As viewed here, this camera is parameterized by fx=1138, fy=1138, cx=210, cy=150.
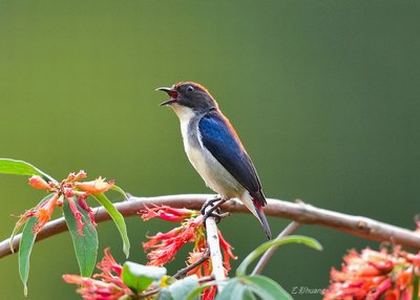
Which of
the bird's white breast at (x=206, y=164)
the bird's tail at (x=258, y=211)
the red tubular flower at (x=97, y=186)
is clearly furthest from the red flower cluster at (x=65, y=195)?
the bird's white breast at (x=206, y=164)

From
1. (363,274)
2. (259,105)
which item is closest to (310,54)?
(259,105)

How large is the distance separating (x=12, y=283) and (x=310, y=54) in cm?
460

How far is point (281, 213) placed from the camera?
3.21m

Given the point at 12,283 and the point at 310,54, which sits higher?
the point at 310,54

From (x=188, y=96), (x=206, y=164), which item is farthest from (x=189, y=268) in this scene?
(x=188, y=96)

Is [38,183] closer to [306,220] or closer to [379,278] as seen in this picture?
[306,220]

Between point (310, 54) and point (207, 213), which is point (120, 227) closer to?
point (207, 213)

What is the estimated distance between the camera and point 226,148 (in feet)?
16.0

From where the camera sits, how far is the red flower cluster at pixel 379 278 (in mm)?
1973

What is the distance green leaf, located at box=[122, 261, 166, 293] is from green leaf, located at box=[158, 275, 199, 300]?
0.11ft

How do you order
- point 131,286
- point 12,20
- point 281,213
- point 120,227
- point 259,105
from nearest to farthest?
point 131,286
point 120,227
point 281,213
point 259,105
point 12,20

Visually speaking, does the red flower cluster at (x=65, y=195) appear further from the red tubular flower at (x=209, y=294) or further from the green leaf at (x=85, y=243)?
the red tubular flower at (x=209, y=294)

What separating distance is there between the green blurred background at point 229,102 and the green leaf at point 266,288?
8.30 metres

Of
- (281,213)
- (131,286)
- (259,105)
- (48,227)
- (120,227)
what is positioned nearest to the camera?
(131,286)
